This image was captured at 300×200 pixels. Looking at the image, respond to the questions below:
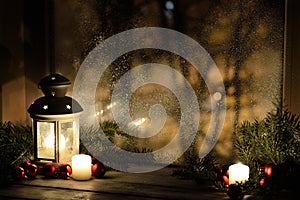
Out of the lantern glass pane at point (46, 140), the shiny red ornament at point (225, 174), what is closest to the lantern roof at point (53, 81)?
the lantern glass pane at point (46, 140)

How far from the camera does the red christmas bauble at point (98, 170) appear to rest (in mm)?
1961

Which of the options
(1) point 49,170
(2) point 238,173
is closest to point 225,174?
(2) point 238,173

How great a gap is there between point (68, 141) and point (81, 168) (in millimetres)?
143

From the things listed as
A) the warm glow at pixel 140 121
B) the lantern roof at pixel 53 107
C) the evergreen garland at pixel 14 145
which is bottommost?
the evergreen garland at pixel 14 145

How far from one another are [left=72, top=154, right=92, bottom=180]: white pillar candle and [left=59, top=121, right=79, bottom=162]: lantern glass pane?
0.09 m

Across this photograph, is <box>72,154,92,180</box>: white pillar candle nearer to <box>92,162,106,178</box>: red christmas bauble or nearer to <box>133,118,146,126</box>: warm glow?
<box>92,162,106,178</box>: red christmas bauble

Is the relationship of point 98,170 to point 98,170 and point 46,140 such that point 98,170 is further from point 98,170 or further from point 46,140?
point 46,140

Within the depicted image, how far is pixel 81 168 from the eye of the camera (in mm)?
1938

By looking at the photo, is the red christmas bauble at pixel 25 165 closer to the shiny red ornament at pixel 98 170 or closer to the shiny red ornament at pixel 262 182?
the shiny red ornament at pixel 98 170

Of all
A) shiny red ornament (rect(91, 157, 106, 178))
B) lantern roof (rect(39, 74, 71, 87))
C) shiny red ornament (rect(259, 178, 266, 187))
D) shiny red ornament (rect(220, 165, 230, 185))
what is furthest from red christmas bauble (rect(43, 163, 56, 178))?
shiny red ornament (rect(259, 178, 266, 187))

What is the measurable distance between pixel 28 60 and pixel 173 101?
0.59 m

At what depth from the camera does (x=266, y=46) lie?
6.66 feet

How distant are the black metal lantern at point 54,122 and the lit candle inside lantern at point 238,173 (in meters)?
0.57

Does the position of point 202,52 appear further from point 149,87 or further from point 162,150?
point 162,150
